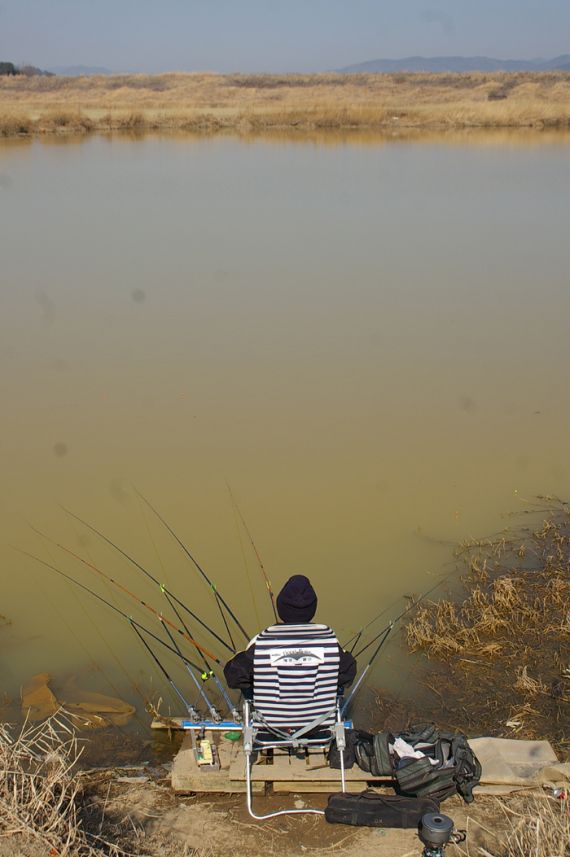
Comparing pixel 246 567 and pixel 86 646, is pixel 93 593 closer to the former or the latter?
pixel 86 646

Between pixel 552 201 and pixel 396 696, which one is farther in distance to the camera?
pixel 552 201

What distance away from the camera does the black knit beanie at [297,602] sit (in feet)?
12.0

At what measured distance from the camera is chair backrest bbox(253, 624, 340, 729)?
141 inches

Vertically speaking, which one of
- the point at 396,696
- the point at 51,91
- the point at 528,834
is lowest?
the point at 396,696

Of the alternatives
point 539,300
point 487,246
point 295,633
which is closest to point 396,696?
point 295,633

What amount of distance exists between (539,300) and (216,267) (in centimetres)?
436

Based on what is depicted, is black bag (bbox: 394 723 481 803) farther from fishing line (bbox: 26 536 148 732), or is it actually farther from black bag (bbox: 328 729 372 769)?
fishing line (bbox: 26 536 148 732)

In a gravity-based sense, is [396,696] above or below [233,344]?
below

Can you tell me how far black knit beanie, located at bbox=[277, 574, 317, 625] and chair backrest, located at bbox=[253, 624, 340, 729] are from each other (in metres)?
0.06

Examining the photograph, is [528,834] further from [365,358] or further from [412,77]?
[412,77]

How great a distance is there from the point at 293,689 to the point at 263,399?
16.3 feet

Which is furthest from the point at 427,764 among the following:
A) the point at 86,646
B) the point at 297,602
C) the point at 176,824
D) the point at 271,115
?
the point at 271,115

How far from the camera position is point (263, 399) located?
8.44 meters

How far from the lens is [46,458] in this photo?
290 inches
